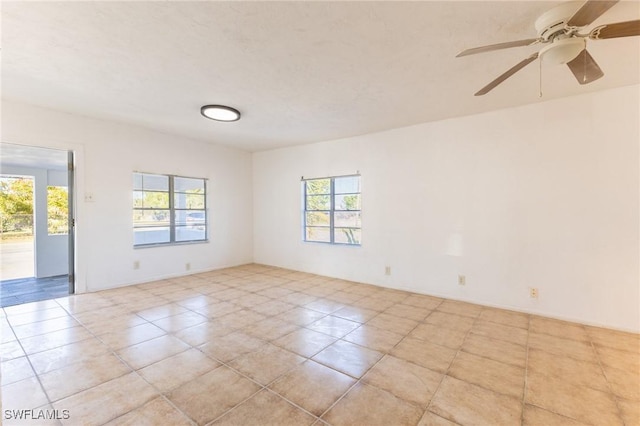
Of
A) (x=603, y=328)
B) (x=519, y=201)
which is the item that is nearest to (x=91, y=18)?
(x=519, y=201)

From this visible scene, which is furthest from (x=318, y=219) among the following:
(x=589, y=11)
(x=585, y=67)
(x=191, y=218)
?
(x=589, y=11)

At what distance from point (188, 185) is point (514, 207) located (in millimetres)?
5169

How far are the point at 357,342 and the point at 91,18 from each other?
327 cm

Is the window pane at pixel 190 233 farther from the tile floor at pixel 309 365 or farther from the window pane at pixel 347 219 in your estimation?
the window pane at pixel 347 219

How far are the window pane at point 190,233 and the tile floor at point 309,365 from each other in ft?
5.65

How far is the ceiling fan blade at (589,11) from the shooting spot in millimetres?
1531

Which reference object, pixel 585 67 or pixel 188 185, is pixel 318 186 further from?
pixel 585 67

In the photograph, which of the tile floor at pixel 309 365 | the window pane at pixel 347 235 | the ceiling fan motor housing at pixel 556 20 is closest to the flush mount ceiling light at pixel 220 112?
the tile floor at pixel 309 365

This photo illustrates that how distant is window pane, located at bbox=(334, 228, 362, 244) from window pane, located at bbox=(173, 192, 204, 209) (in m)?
2.67

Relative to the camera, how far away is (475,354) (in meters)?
2.52

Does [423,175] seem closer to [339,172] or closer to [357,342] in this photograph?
[339,172]

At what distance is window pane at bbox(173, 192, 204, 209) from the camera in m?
5.29

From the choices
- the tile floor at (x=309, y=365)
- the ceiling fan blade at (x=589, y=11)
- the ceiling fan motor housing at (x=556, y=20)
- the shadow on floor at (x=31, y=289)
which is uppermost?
the ceiling fan motor housing at (x=556, y=20)

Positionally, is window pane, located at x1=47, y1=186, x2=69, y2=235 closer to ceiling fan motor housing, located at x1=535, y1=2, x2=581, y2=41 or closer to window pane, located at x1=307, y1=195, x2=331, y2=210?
window pane, located at x1=307, y1=195, x2=331, y2=210
